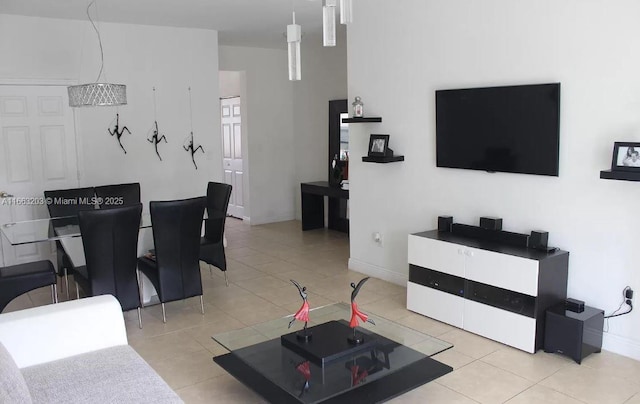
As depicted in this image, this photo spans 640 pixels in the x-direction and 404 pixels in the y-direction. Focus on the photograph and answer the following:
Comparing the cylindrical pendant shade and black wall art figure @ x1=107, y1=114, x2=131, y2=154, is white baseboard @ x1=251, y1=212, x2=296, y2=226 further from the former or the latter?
the cylindrical pendant shade

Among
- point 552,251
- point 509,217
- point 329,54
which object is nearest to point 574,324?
point 552,251

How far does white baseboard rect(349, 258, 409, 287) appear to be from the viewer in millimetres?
5051

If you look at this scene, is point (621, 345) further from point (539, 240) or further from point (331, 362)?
point (331, 362)

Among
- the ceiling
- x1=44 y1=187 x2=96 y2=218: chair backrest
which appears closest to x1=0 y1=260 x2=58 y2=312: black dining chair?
x1=44 y1=187 x2=96 y2=218: chair backrest

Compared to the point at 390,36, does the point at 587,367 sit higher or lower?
lower

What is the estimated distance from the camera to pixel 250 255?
6.35m

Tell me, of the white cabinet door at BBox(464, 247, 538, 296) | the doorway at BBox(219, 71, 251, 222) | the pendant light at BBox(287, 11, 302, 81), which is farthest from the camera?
the doorway at BBox(219, 71, 251, 222)

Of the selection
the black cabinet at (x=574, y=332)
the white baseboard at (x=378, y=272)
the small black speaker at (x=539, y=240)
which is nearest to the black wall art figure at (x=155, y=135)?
the white baseboard at (x=378, y=272)

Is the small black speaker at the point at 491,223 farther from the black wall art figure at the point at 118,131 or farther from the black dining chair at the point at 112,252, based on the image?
the black wall art figure at the point at 118,131

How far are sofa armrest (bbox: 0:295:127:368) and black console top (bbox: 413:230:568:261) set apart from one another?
2.44 metres

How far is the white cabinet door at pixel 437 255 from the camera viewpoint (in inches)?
155

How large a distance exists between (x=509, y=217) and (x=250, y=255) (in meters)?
3.26

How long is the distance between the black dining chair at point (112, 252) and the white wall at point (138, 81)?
241 centimetres

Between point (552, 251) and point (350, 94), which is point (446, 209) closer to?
point (552, 251)
